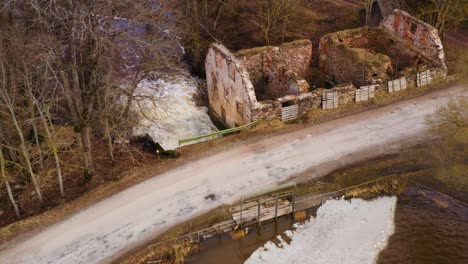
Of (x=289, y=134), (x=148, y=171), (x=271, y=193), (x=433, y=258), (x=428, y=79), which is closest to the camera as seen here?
(x=433, y=258)

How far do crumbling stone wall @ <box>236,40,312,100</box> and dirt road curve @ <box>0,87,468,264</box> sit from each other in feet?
15.6

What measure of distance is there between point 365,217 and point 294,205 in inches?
119

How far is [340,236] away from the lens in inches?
760

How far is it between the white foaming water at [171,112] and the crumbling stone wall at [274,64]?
431 centimetres

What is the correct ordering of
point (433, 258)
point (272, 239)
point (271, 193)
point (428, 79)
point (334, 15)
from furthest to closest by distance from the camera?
point (334, 15) < point (428, 79) < point (271, 193) < point (272, 239) < point (433, 258)

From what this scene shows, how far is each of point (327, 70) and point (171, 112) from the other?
10.6 m

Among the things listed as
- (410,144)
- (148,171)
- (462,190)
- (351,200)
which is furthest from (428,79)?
(148,171)

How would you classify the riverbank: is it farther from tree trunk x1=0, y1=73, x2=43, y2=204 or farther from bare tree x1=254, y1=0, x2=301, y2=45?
bare tree x1=254, y1=0, x2=301, y2=45

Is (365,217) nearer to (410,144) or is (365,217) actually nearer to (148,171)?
(410,144)

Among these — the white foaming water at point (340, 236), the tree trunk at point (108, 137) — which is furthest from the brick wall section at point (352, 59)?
the tree trunk at point (108, 137)

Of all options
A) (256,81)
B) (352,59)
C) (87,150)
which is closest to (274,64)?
(256,81)

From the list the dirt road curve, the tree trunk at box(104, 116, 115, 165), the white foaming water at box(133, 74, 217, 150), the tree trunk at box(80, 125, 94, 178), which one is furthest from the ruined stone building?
the tree trunk at box(80, 125, 94, 178)

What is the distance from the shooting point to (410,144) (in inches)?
931

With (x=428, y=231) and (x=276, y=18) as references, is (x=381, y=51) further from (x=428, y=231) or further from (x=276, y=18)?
(x=428, y=231)
